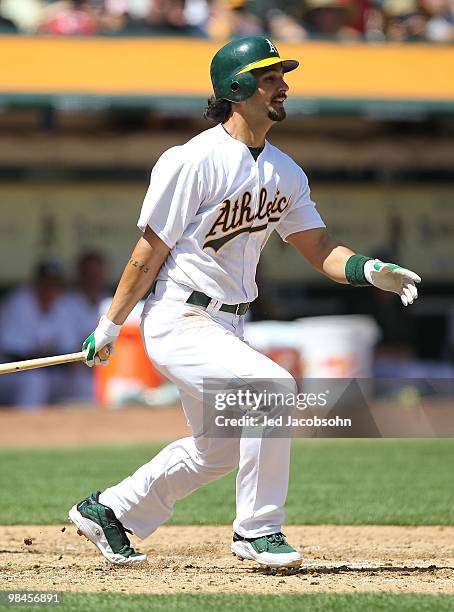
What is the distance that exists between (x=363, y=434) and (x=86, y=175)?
13.9 ft

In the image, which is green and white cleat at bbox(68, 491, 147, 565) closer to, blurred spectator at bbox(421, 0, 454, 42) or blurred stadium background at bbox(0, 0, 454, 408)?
blurred stadium background at bbox(0, 0, 454, 408)

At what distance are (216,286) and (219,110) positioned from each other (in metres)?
0.74

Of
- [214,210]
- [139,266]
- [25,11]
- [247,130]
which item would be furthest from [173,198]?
[25,11]

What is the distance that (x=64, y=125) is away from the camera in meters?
13.1

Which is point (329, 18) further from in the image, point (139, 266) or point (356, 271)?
point (139, 266)

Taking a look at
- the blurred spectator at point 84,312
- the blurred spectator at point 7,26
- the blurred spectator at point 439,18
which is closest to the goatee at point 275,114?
the blurred spectator at point 7,26

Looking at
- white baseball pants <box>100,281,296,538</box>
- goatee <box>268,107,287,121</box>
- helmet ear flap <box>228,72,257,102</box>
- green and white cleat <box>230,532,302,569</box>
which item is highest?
helmet ear flap <box>228,72,257,102</box>

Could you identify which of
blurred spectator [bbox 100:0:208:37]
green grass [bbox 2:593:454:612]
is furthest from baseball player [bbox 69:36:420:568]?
blurred spectator [bbox 100:0:208:37]

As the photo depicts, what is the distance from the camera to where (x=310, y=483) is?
8.07 metres

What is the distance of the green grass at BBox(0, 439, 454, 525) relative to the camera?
272 inches

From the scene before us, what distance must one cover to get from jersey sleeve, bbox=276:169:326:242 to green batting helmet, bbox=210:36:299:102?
0.47 meters

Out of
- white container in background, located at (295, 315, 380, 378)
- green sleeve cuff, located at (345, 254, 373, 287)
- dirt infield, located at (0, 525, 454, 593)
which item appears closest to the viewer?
dirt infield, located at (0, 525, 454, 593)

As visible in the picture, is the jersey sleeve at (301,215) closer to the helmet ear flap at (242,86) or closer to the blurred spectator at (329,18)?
the helmet ear flap at (242,86)

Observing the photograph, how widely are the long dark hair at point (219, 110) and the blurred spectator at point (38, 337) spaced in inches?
285
